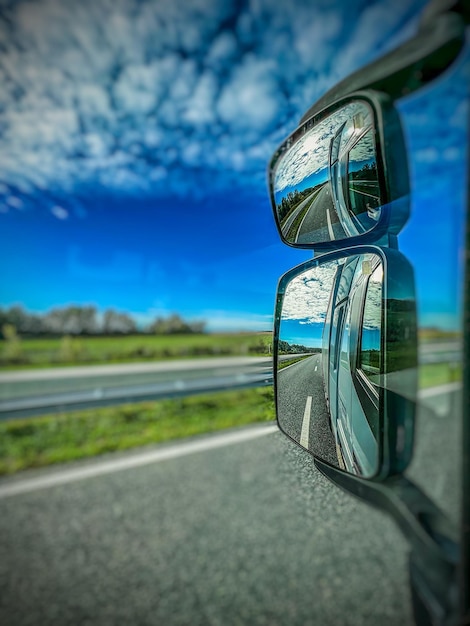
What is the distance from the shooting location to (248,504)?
1425 millimetres

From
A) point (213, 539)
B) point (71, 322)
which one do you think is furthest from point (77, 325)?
point (213, 539)

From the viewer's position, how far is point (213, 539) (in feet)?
4.28

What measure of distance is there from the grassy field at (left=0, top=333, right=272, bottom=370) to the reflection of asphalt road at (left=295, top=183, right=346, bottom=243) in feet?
4.68

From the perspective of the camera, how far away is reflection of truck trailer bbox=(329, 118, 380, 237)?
0.40 meters

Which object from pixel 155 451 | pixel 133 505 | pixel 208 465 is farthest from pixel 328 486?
pixel 155 451

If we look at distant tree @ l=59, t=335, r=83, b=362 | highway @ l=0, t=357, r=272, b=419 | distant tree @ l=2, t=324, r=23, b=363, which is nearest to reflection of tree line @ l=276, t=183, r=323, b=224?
highway @ l=0, t=357, r=272, b=419

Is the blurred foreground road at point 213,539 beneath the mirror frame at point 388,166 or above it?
beneath

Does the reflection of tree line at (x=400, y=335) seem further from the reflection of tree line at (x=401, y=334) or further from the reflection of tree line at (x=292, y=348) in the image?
the reflection of tree line at (x=292, y=348)

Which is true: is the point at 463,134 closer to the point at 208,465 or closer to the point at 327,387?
the point at 327,387

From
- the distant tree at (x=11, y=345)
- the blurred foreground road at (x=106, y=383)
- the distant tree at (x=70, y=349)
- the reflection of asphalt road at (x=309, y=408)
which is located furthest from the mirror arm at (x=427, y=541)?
the distant tree at (x=70, y=349)

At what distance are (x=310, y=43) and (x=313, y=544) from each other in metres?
0.96

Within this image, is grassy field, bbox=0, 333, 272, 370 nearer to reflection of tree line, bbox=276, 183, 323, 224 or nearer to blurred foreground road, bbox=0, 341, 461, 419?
blurred foreground road, bbox=0, 341, 461, 419

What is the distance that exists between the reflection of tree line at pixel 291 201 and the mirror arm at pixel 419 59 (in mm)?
134

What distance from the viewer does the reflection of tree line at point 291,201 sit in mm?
493
